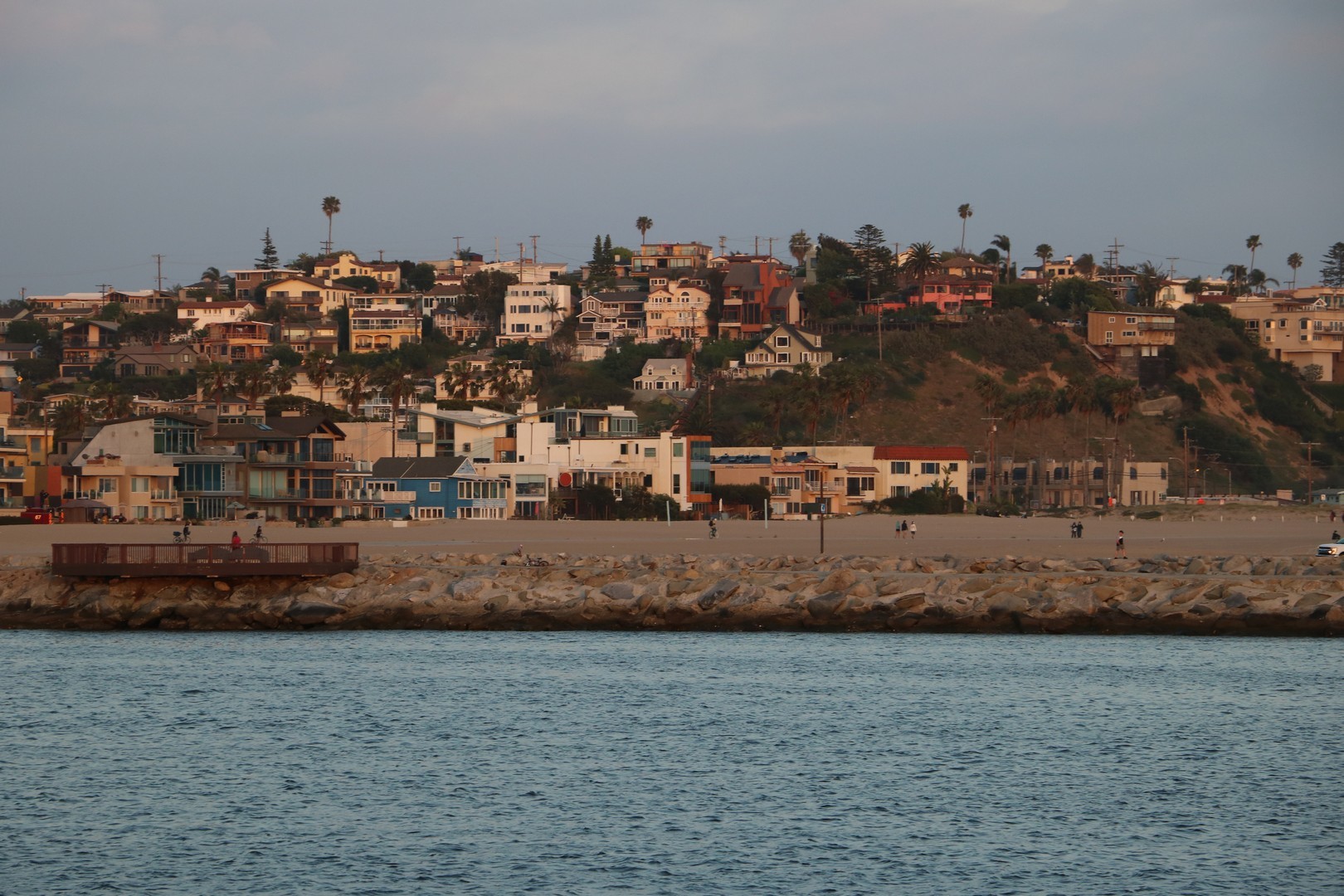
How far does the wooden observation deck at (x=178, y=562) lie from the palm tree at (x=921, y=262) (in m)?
112

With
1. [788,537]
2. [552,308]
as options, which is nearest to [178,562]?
[788,537]

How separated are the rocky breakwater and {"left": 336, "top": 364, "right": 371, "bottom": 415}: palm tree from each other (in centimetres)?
6512

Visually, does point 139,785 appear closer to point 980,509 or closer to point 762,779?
point 762,779

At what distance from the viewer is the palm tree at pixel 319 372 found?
114 metres

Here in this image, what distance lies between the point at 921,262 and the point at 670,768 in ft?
417

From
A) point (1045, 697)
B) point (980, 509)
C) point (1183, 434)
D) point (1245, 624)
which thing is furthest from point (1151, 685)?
point (1183, 434)

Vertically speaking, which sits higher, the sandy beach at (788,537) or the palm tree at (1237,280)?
the palm tree at (1237,280)

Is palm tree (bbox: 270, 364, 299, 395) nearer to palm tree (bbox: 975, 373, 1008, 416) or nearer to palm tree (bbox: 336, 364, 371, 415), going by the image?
palm tree (bbox: 336, 364, 371, 415)

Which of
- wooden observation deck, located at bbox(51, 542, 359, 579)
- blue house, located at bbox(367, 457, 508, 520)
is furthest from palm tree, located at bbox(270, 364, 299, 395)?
wooden observation deck, located at bbox(51, 542, 359, 579)

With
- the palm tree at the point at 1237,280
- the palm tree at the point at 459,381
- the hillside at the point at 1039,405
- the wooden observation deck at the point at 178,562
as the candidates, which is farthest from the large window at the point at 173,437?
the palm tree at the point at 1237,280

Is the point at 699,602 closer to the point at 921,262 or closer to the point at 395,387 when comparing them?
the point at 395,387

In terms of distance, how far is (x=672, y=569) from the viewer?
45.6 m

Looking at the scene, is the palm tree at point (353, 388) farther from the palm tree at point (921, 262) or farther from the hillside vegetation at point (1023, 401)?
the palm tree at point (921, 262)

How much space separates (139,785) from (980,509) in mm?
75771
